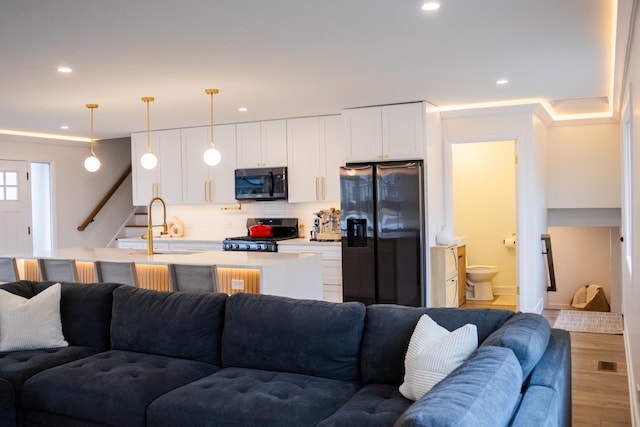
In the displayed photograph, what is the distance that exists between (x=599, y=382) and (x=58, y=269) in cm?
477

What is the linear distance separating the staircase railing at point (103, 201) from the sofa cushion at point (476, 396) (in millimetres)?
→ 8377

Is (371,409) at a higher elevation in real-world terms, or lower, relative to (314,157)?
lower

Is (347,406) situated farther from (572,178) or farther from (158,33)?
(572,178)

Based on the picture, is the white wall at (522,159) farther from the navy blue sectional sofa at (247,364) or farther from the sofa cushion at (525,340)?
the sofa cushion at (525,340)

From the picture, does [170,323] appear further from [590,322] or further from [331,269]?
[590,322]

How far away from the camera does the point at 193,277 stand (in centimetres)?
481

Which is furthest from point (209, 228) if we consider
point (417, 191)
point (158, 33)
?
point (158, 33)

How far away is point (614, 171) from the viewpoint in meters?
7.78

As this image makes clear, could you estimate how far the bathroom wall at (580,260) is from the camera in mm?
9180

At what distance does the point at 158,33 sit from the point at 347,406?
262 centimetres

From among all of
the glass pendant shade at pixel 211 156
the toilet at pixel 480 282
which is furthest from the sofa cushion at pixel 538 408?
the toilet at pixel 480 282

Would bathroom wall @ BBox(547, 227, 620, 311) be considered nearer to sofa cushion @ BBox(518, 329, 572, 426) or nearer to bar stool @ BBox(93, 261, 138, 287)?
bar stool @ BBox(93, 261, 138, 287)

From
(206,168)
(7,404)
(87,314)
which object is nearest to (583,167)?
(206,168)

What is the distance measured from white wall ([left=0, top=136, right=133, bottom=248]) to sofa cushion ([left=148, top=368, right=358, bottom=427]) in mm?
6898
